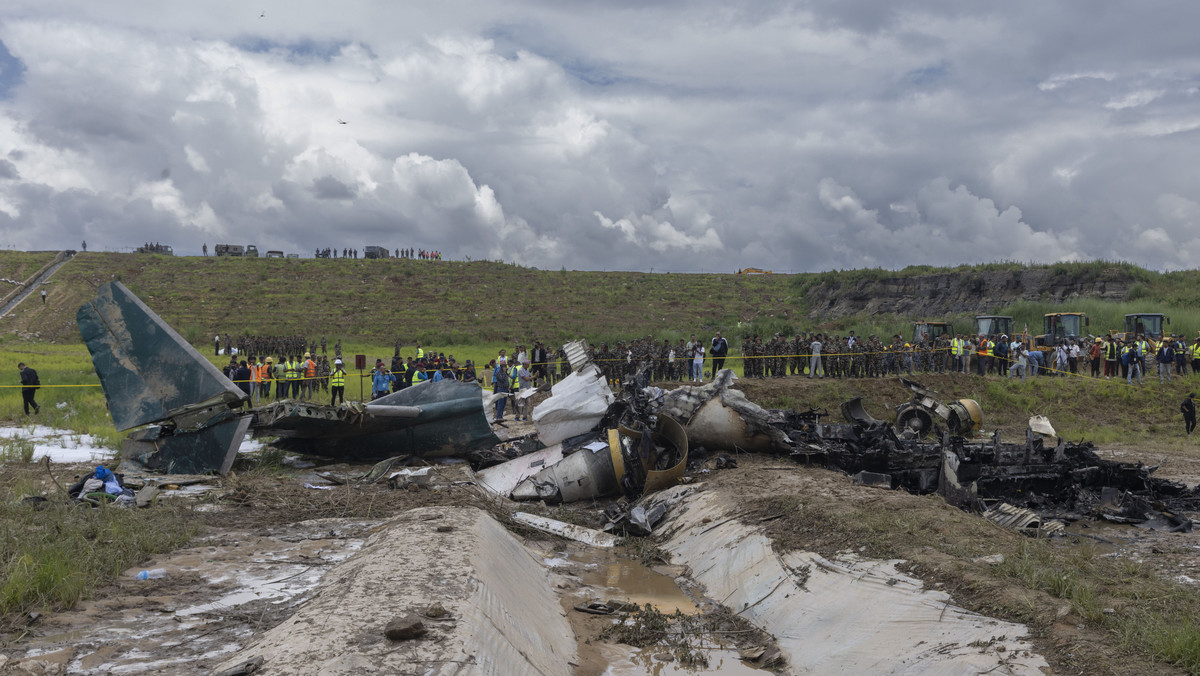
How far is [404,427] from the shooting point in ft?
44.5

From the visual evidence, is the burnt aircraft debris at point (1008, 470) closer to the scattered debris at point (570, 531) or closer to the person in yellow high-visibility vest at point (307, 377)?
the scattered debris at point (570, 531)

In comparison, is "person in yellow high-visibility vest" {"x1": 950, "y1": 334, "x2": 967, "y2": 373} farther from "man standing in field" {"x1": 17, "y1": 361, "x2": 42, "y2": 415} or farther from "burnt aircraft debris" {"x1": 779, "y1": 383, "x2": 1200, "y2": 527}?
"man standing in field" {"x1": 17, "y1": 361, "x2": 42, "y2": 415}

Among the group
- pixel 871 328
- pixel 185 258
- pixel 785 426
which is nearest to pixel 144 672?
pixel 785 426

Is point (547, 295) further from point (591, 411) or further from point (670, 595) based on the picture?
point (670, 595)

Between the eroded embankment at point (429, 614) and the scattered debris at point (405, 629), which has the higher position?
the scattered debris at point (405, 629)

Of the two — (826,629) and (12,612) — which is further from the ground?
(12,612)

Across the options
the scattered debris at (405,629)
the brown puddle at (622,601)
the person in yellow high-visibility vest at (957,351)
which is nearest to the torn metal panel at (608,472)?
the brown puddle at (622,601)

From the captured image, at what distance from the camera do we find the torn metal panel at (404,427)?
13062mm

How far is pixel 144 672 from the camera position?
4.67 metres

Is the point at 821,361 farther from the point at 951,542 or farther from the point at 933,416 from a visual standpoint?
the point at 951,542

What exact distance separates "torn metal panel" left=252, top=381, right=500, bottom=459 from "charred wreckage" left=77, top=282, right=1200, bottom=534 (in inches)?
1.0

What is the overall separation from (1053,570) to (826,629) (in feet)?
5.75

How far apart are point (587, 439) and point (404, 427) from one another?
3345mm

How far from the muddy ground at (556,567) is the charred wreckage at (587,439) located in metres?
0.62
